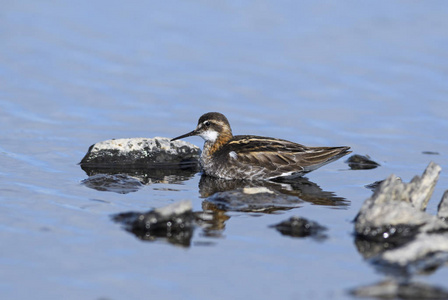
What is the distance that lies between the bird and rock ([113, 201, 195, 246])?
3.98m

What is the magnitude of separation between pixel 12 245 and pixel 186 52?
12.0 metres

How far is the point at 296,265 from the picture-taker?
30.9 ft

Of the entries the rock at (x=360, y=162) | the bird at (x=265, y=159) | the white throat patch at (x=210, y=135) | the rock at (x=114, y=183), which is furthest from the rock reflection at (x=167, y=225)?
the rock at (x=360, y=162)

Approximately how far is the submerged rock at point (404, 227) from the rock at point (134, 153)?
5.53 metres

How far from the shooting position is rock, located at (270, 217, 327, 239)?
1056cm

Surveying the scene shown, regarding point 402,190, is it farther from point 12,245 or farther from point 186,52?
point 186,52


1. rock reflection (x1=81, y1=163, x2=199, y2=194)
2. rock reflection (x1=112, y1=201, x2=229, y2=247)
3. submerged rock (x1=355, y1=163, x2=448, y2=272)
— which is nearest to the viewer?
submerged rock (x1=355, y1=163, x2=448, y2=272)

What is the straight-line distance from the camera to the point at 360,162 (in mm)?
15188

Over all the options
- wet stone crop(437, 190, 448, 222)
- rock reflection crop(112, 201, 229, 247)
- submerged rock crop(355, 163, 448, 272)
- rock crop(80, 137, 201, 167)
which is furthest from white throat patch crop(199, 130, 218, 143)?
wet stone crop(437, 190, 448, 222)

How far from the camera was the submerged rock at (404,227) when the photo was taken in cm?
930

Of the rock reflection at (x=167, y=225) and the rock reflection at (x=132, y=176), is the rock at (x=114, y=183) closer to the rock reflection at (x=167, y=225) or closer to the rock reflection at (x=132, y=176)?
the rock reflection at (x=132, y=176)

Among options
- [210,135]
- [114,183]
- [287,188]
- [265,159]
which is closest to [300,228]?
[287,188]

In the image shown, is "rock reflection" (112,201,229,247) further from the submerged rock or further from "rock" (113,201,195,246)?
the submerged rock

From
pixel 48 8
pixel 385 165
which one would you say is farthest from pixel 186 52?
pixel 385 165
